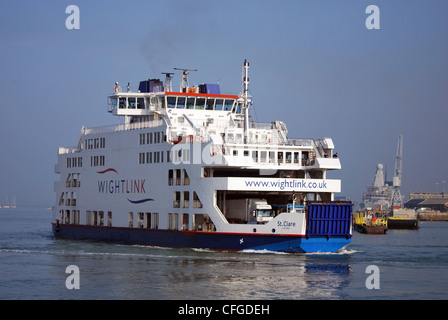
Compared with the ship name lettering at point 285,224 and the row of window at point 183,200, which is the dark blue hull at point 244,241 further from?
the row of window at point 183,200

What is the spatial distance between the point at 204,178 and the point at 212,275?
8201 millimetres

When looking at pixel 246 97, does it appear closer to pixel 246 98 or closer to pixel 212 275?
pixel 246 98

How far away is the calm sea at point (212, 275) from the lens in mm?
29344

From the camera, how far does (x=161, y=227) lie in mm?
44281

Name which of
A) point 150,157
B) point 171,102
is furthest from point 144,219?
point 171,102

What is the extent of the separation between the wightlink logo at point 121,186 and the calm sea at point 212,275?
3.45 m

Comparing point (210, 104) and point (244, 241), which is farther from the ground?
point (210, 104)

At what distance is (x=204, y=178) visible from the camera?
40.5 meters

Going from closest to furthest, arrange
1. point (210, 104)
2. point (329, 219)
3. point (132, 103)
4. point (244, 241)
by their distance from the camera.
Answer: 1. point (329, 219)
2. point (244, 241)
3. point (210, 104)
4. point (132, 103)
